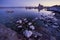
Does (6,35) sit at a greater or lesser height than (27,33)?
greater

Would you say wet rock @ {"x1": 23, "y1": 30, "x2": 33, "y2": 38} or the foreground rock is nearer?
the foreground rock

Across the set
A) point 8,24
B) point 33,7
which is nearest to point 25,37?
point 8,24

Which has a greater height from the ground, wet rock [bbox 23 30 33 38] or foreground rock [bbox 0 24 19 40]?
foreground rock [bbox 0 24 19 40]

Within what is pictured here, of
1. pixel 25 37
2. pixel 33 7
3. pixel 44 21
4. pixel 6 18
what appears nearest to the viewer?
pixel 25 37

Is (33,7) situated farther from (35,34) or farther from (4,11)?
(35,34)

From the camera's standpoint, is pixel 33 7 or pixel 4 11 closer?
pixel 4 11

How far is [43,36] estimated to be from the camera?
17.8ft

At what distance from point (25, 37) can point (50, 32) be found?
120 centimetres

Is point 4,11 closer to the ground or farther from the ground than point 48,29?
farther from the ground

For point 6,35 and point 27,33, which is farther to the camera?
point 27,33

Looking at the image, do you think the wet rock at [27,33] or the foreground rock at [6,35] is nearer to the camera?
the foreground rock at [6,35]

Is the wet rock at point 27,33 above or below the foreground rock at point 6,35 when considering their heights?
below

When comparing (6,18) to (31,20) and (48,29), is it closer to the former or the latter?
(31,20)

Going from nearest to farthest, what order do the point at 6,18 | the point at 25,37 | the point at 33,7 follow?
the point at 25,37 < the point at 6,18 < the point at 33,7
